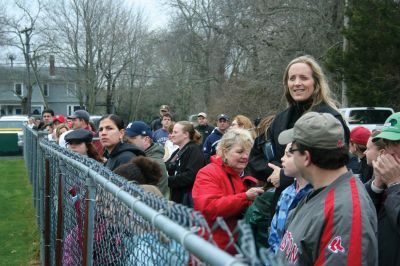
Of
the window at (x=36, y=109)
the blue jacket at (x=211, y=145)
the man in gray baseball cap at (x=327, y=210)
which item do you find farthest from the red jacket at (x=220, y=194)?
the window at (x=36, y=109)

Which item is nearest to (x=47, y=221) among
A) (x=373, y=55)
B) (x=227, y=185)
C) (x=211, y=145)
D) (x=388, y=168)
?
(x=227, y=185)

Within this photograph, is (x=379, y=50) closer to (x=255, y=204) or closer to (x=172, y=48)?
(x=255, y=204)

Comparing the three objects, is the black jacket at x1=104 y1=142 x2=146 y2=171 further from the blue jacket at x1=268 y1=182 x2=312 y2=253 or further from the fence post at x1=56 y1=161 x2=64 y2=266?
the blue jacket at x1=268 y1=182 x2=312 y2=253

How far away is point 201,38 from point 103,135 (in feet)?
137

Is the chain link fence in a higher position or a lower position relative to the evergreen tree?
lower

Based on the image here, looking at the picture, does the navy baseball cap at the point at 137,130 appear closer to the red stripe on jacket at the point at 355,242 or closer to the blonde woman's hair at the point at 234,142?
the blonde woman's hair at the point at 234,142

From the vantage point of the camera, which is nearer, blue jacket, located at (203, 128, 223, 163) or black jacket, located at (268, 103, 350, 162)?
black jacket, located at (268, 103, 350, 162)

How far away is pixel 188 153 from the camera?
23.4ft

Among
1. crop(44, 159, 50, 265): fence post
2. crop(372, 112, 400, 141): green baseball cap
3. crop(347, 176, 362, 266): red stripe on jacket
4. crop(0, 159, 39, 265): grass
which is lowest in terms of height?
crop(0, 159, 39, 265): grass

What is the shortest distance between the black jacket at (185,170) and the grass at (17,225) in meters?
2.38

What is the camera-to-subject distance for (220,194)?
4738 mm

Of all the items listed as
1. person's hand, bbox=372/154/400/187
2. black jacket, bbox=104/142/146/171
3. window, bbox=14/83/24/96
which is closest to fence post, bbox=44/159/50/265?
black jacket, bbox=104/142/146/171

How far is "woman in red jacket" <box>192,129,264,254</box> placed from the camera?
461 centimetres

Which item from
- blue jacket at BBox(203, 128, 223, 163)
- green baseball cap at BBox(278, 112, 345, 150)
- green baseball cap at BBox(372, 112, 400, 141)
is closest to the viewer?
green baseball cap at BBox(278, 112, 345, 150)
